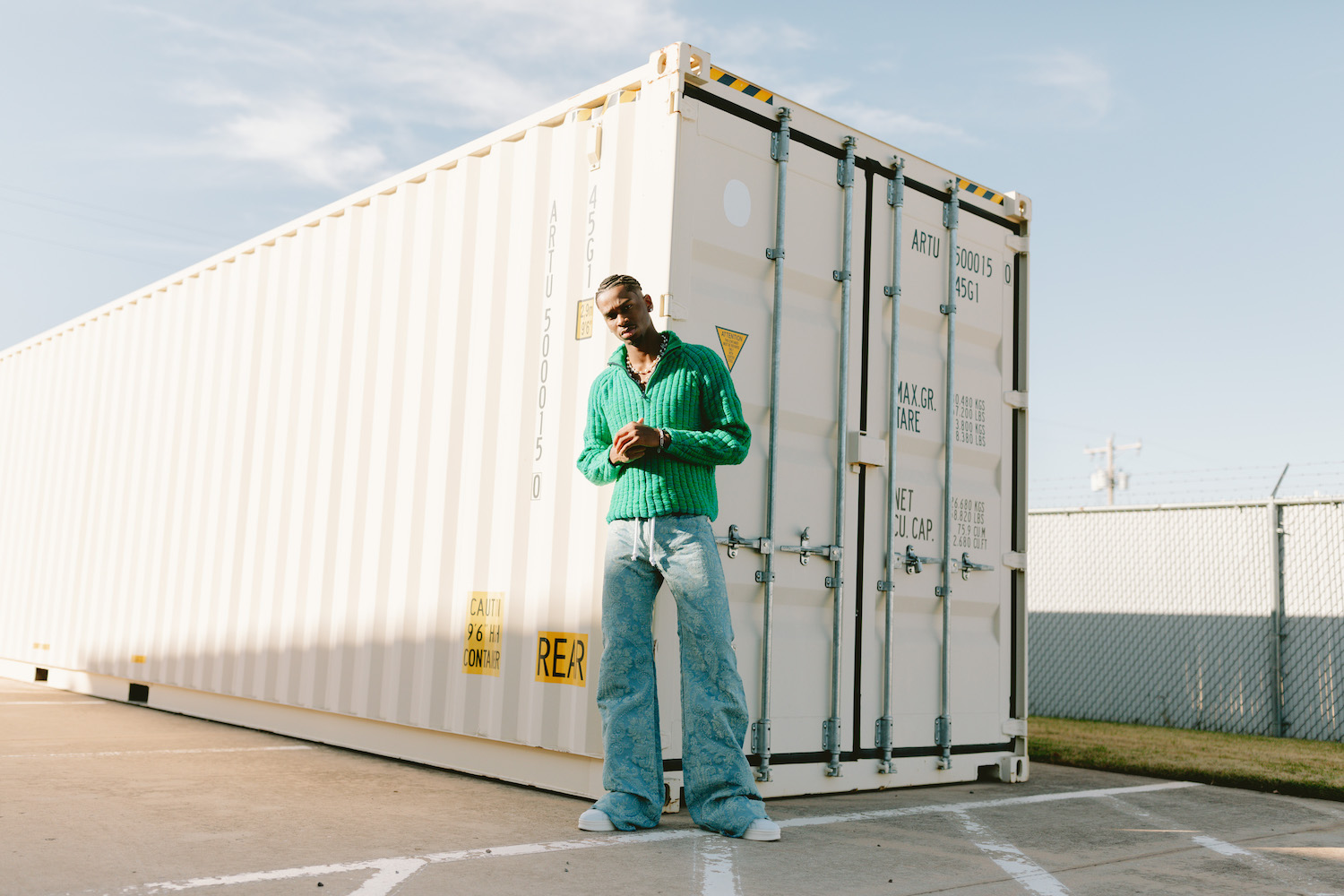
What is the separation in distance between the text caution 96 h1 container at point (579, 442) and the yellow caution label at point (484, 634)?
0.06 feet

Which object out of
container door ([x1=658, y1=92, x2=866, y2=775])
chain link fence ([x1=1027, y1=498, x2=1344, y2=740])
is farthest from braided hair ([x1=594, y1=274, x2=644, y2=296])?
chain link fence ([x1=1027, y1=498, x2=1344, y2=740])

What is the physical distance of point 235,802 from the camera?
478 centimetres

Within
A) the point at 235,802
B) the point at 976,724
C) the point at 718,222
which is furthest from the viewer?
the point at 976,724

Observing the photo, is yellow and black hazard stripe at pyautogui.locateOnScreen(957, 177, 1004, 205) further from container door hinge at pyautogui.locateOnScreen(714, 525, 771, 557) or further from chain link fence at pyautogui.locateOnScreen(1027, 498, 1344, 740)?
chain link fence at pyautogui.locateOnScreen(1027, 498, 1344, 740)

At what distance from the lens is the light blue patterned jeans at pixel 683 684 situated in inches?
171

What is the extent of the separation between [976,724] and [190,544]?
5911mm

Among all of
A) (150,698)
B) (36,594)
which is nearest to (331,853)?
(150,698)

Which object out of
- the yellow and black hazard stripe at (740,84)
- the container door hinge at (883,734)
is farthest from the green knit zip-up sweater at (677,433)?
the container door hinge at (883,734)

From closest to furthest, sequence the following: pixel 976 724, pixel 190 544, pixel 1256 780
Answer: pixel 976 724
pixel 1256 780
pixel 190 544

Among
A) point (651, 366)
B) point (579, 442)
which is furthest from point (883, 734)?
point (651, 366)

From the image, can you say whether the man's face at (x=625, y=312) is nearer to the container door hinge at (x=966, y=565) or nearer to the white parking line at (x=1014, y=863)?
the white parking line at (x=1014, y=863)

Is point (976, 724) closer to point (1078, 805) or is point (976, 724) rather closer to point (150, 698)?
point (1078, 805)

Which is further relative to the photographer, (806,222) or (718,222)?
(806,222)

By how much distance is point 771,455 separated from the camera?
524 cm
